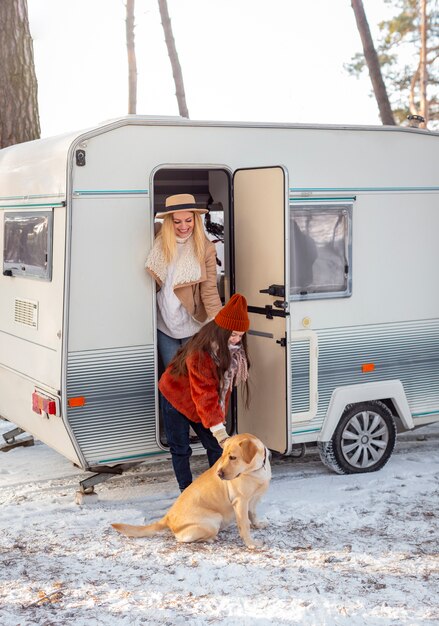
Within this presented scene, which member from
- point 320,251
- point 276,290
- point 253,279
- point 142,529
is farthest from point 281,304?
point 142,529

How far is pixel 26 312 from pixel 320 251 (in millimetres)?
2181

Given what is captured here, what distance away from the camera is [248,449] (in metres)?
5.51

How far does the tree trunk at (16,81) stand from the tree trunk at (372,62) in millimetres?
5502

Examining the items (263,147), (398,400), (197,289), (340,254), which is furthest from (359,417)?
(263,147)

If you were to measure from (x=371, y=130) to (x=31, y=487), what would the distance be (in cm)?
370

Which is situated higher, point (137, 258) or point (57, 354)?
point (137, 258)

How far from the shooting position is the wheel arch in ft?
22.5

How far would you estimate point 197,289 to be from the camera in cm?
639

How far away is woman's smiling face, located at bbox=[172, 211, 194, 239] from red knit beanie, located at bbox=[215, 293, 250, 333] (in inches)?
28.6

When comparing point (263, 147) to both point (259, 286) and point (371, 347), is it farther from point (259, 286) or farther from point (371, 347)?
point (371, 347)

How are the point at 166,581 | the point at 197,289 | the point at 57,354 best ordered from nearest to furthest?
the point at 166,581 < the point at 57,354 < the point at 197,289

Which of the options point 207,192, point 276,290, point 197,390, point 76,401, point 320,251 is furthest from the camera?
point 207,192

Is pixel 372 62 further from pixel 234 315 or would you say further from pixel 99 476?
pixel 99 476

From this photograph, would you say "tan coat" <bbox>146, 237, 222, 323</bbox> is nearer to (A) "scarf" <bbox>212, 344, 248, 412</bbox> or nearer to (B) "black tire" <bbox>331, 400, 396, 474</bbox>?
(A) "scarf" <bbox>212, 344, 248, 412</bbox>
